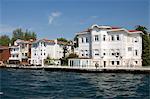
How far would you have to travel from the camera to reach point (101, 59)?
53.3 meters

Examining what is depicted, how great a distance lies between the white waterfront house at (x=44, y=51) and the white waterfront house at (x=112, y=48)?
947 centimetres

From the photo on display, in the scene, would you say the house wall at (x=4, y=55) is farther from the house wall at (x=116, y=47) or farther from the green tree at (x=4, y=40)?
the house wall at (x=116, y=47)

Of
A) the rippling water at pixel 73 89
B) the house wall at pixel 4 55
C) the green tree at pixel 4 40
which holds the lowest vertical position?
the rippling water at pixel 73 89

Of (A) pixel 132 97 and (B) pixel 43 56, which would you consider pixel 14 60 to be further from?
(A) pixel 132 97

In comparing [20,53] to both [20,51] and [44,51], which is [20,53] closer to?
[20,51]

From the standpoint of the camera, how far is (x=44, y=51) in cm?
6269

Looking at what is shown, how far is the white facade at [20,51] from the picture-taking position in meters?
68.1

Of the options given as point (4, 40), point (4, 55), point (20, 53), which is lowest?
point (4, 55)

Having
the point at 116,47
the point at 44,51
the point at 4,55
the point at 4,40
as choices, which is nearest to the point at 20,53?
the point at 4,55

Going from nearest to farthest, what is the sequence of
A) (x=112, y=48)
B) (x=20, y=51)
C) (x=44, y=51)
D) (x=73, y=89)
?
(x=73, y=89)
(x=112, y=48)
(x=44, y=51)
(x=20, y=51)

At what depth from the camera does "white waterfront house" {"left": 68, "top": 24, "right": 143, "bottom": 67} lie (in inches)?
2044

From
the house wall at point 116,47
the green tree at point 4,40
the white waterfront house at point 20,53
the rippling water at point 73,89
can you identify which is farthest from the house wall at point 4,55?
the rippling water at point 73,89

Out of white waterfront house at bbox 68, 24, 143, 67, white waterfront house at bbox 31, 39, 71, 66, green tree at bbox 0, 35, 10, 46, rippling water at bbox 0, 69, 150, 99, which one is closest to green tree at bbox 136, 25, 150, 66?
white waterfront house at bbox 68, 24, 143, 67

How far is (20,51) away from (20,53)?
529 mm
